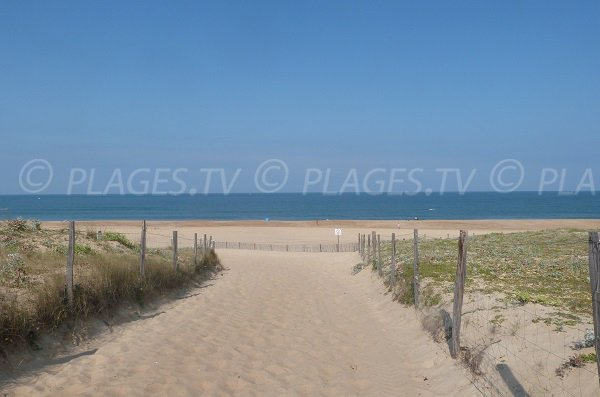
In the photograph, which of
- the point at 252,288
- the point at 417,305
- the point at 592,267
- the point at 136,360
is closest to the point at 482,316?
the point at 417,305

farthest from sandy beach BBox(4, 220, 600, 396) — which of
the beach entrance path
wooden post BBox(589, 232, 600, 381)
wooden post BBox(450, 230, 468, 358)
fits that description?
wooden post BBox(589, 232, 600, 381)

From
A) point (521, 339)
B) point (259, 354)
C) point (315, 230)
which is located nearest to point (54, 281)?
point (259, 354)

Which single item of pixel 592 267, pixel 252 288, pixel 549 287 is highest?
pixel 592 267

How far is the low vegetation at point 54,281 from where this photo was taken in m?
8.09

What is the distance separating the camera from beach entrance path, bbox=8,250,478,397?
24.2 feet


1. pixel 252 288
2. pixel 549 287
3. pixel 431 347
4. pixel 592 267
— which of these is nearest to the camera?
pixel 592 267

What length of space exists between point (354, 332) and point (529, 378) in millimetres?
5242

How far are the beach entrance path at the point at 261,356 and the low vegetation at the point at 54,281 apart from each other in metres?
0.76

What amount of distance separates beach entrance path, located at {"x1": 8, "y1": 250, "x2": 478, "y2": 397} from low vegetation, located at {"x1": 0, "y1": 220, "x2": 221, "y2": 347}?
756 millimetres

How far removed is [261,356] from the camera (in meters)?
9.26

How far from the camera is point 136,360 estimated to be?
27.0ft

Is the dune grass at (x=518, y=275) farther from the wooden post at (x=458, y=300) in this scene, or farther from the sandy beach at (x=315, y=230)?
the sandy beach at (x=315, y=230)

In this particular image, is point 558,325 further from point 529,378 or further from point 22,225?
point 22,225

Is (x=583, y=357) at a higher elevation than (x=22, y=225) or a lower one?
lower
